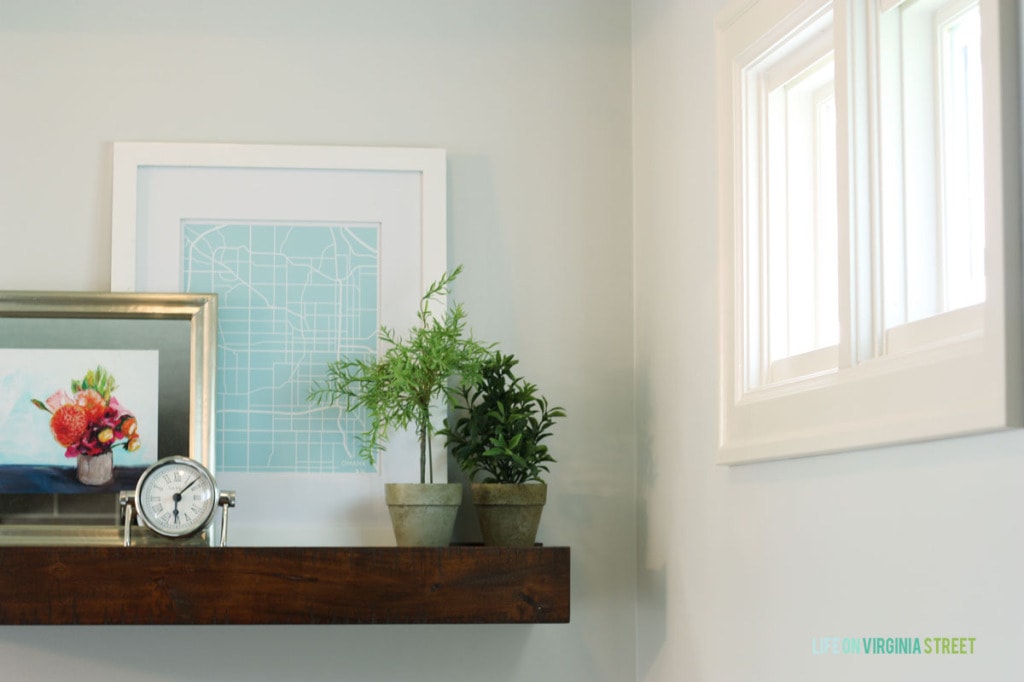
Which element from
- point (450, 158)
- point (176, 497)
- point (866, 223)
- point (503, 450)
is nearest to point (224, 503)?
point (176, 497)

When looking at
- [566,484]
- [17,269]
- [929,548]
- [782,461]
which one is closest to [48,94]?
[17,269]

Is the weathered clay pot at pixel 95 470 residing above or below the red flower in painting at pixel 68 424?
below

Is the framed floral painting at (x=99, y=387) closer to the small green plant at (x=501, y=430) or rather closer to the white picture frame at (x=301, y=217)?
the white picture frame at (x=301, y=217)

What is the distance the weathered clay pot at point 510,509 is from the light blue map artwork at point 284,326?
0.30m

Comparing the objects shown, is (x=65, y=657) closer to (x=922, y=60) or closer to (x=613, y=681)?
(x=613, y=681)

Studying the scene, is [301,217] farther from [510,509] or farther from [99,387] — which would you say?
[510,509]

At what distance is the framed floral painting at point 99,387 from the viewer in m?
2.32

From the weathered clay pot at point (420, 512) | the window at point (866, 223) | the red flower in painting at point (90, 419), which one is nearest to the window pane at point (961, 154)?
the window at point (866, 223)

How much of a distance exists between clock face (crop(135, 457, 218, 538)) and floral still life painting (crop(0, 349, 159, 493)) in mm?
130

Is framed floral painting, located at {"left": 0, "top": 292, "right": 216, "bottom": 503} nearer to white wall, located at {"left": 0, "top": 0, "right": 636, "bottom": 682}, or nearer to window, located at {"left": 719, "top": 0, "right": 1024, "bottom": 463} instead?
white wall, located at {"left": 0, "top": 0, "right": 636, "bottom": 682}

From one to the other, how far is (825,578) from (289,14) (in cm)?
161

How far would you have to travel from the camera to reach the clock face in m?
2.20

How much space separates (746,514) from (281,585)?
2.63 ft

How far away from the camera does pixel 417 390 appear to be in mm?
2293
